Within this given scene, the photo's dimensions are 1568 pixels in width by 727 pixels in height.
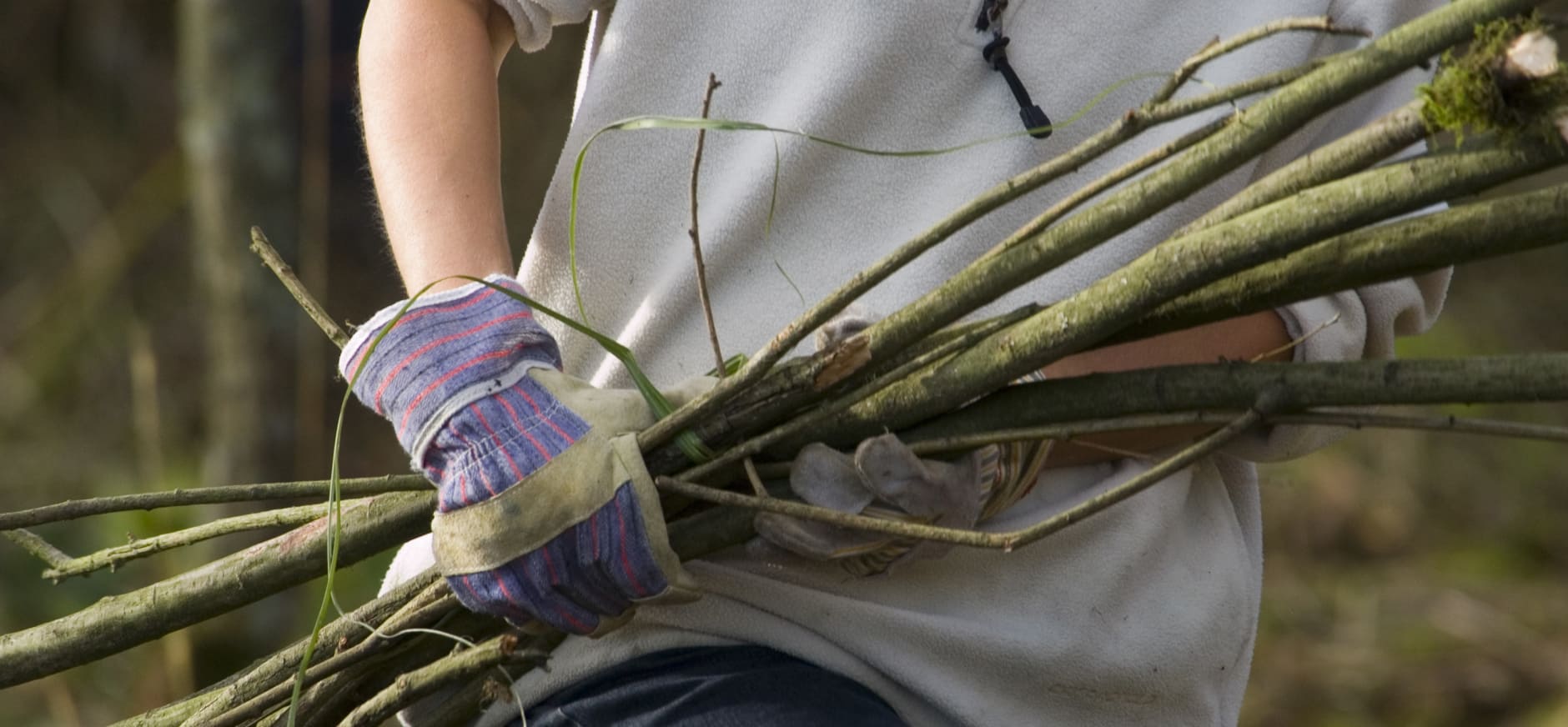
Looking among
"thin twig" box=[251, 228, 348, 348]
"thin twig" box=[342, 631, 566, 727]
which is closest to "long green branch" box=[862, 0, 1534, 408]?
"thin twig" box=[342, 631, 566, 727]

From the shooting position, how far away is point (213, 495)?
1.18 metres

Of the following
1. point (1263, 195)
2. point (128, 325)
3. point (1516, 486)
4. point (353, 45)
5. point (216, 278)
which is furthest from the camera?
point (128, 325)

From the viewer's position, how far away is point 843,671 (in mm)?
1126

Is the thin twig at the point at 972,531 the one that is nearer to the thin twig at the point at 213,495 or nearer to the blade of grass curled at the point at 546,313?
the blade of grass curled at the point at 546,313

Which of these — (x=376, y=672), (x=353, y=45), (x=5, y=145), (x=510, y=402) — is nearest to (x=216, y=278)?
(x=353, y=45)

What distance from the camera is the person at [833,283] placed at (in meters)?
1.12

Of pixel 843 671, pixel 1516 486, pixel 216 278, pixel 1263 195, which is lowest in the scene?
pixel 1516 486

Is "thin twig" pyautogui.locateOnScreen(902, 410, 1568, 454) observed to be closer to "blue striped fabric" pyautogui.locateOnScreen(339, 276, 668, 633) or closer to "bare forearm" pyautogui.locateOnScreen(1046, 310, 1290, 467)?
"bare forearm" pyautogui.locateOnScreen(1046, 310, 1290, 467)

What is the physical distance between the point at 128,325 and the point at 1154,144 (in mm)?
4416

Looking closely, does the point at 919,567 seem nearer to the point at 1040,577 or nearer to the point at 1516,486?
the point at 1040,577

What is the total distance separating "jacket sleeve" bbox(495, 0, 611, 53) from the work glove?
1.26 ft

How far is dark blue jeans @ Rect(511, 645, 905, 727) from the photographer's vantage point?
3.56 ft

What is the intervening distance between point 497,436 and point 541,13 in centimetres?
42

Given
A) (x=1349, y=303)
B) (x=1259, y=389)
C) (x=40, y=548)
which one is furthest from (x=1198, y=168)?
(x=40, y=548)
